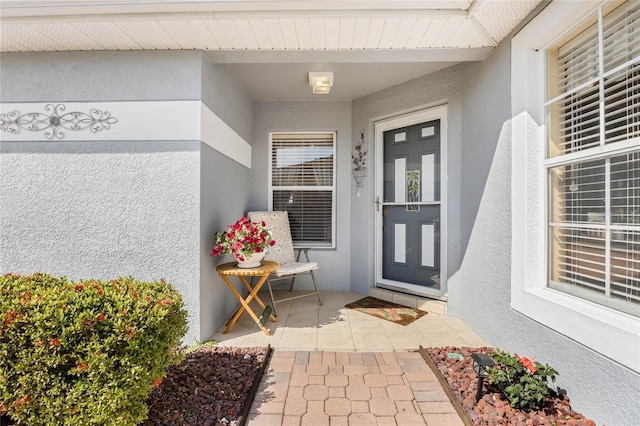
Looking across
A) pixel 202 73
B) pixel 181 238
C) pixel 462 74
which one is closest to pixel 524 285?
pixel 462 74

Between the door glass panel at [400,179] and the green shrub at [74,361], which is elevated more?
the door glass panel at [400,179]

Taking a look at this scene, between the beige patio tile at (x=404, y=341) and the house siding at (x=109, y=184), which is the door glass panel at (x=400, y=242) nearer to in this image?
the beige patio tile at (x=404, y=341)

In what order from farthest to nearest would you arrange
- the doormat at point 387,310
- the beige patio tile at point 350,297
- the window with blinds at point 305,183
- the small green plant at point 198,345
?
1. the window with blinds at point 305,183
2. the beige patio tile at point 350,297
3. the doormat at point 387,310
4. the small green plant at point 198,345

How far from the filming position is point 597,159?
1680mm

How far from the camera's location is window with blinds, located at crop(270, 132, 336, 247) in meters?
4.26

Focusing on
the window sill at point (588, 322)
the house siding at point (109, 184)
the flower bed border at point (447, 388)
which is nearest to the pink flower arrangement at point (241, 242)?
the house siding at point (109, 184)

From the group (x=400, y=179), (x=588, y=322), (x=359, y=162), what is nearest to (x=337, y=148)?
(x=359, y=162)

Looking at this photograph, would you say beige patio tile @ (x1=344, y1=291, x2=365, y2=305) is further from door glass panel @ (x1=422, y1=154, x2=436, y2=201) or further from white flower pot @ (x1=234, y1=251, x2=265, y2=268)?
door glass panel @ (x1=422, y1=154, x2=436, y2=201)

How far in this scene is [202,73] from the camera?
98.8 inches

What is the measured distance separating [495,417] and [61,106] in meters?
3.84

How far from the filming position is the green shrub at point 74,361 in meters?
1.38

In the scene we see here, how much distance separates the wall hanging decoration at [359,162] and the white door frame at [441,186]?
0.60 feet

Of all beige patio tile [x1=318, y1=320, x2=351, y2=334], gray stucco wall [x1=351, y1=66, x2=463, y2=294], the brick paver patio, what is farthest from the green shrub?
gray stucco wall [x1=351, y1=66, x2=463, y2=294]

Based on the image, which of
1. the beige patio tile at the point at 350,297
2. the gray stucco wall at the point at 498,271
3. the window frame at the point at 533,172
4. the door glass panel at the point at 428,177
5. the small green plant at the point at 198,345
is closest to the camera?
the gray stucco wall at the point at 498,271
